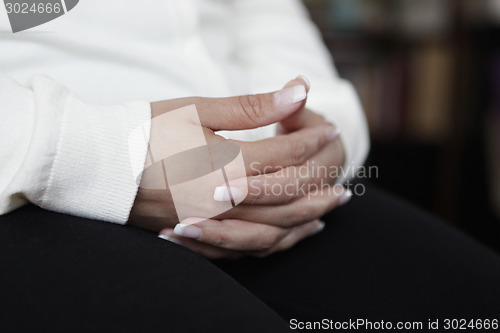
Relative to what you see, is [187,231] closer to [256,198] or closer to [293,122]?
[256,198]

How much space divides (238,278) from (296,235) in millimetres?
79

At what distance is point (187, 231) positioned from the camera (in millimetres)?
455

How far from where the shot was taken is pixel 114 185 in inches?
16.8

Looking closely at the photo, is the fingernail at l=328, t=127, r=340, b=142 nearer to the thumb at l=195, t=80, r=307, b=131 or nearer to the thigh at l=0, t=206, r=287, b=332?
the thumb at l=195, t=80, r=307, b=131

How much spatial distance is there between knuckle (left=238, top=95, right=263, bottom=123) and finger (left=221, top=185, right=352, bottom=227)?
0.09 meters

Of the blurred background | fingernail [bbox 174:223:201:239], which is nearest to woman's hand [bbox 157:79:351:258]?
fingernail [bbox 174:223:201:239]

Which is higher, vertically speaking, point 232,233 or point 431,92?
point 232,233

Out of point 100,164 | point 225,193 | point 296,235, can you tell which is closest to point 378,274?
point 296,235

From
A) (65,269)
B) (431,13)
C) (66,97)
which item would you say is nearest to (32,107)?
(66,97)

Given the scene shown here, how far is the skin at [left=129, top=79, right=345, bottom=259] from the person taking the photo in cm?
46

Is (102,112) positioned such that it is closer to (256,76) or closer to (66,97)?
(66,97)

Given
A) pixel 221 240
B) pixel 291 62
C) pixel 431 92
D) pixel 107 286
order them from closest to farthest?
1. pixel 107 286
2. pixel 221 240
3. pixel 291 62
4. pixel 431 92

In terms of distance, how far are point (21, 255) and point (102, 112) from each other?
134mm

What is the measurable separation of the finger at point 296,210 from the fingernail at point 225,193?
0.02 metres
